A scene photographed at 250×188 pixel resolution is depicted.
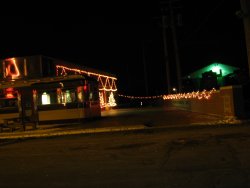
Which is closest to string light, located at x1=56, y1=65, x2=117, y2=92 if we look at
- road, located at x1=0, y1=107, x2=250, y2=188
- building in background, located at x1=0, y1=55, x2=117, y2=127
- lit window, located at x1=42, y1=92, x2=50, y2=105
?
building in background, located at x1=0, y1=55, x2=117, y2=127

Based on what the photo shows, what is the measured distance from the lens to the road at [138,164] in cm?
851

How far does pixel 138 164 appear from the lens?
34.5 ft

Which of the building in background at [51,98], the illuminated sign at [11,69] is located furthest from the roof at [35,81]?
the illuminated sign at [11,69]

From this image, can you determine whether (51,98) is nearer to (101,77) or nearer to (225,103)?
(225,103)

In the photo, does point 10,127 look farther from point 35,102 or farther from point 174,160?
point 174,160

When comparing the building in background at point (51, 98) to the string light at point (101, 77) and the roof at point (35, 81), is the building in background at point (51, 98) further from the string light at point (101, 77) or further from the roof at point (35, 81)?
the string light at point (101, 77)

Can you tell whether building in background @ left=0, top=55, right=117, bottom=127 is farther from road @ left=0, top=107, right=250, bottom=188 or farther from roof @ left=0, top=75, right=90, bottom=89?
road @ left=0, top=107, right=250, bottom=188

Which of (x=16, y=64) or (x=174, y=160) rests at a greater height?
(x=16, y=64)

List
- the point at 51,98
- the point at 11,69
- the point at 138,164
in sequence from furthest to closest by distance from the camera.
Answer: the point at 11,69 < the point at 51,98 < the point at 138,164

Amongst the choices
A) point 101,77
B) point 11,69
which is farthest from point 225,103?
point 101,77

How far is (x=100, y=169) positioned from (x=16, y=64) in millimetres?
27480

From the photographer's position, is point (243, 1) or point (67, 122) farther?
point (67, 122)

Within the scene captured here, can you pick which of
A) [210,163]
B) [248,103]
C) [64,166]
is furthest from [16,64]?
[210,163]

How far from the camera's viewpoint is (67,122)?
29.0 m
